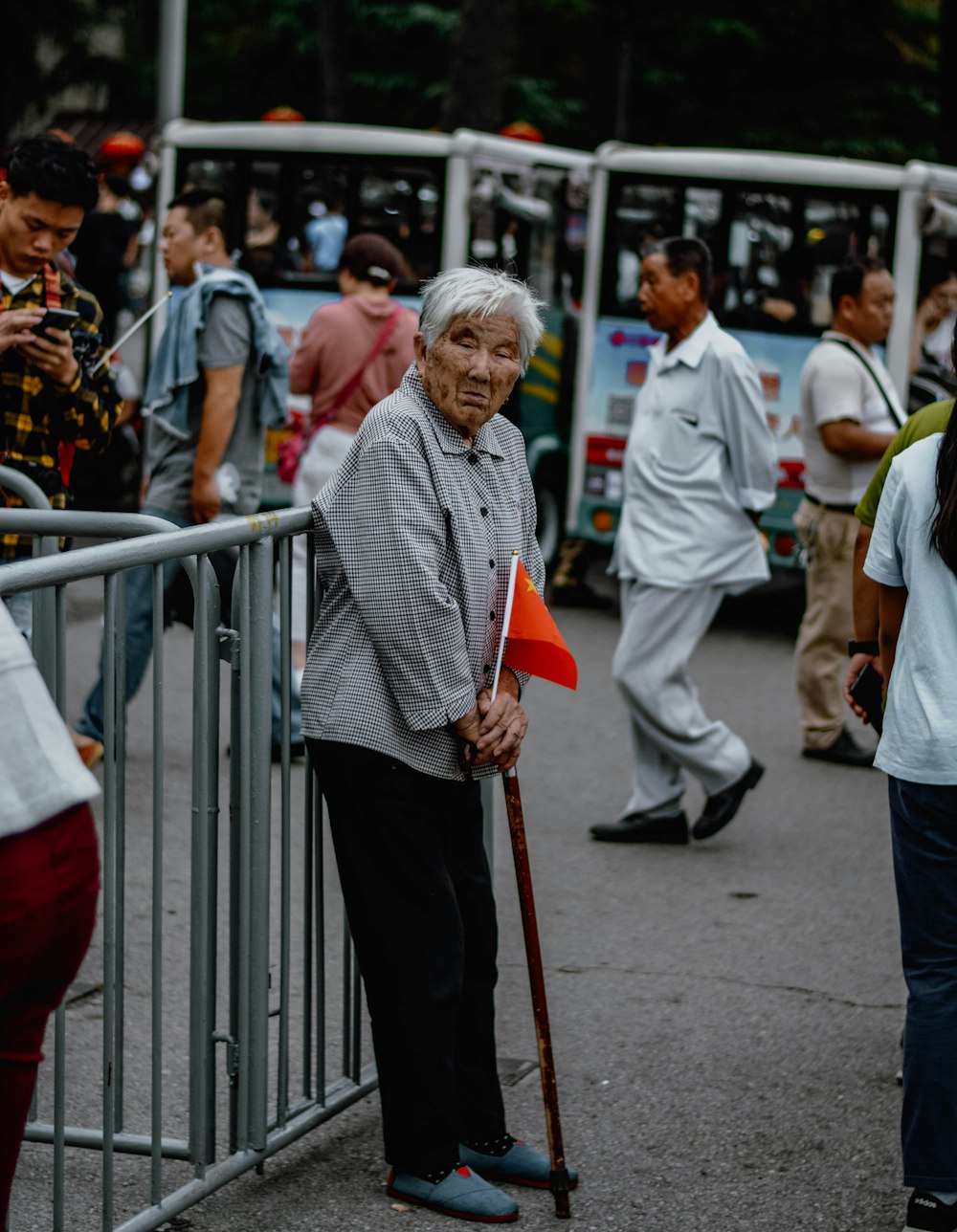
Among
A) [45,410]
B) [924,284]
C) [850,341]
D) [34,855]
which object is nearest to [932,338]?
[924,284]

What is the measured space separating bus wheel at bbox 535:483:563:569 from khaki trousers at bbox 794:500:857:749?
12.9 ft

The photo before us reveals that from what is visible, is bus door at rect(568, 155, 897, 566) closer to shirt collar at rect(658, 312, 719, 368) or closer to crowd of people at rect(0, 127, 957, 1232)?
shirt collar at rect(658, 312, 719, 368)

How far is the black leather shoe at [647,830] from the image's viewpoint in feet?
21.5

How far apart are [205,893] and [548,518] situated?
8764 millimetres

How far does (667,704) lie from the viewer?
637 cm

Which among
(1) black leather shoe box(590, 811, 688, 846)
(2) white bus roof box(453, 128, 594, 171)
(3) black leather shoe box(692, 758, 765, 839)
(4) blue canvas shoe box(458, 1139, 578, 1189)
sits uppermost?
(2) white bus roof box(453, 128, 594, 171)

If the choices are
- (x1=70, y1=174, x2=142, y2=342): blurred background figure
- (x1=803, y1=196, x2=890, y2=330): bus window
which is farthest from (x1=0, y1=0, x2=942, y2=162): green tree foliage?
(x1=803, y1=196, x2=890, y2=330): bus window

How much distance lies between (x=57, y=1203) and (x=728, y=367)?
396 centimetres

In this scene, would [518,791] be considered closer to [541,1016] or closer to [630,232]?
[541,1016]

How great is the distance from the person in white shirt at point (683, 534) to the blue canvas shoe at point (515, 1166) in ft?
8.74

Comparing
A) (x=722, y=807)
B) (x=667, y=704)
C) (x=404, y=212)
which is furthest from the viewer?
(x=404, y=212)

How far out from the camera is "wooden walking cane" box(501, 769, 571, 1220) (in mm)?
3709

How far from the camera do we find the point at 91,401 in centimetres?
488

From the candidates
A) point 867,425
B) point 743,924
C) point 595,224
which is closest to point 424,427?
point 743,924
